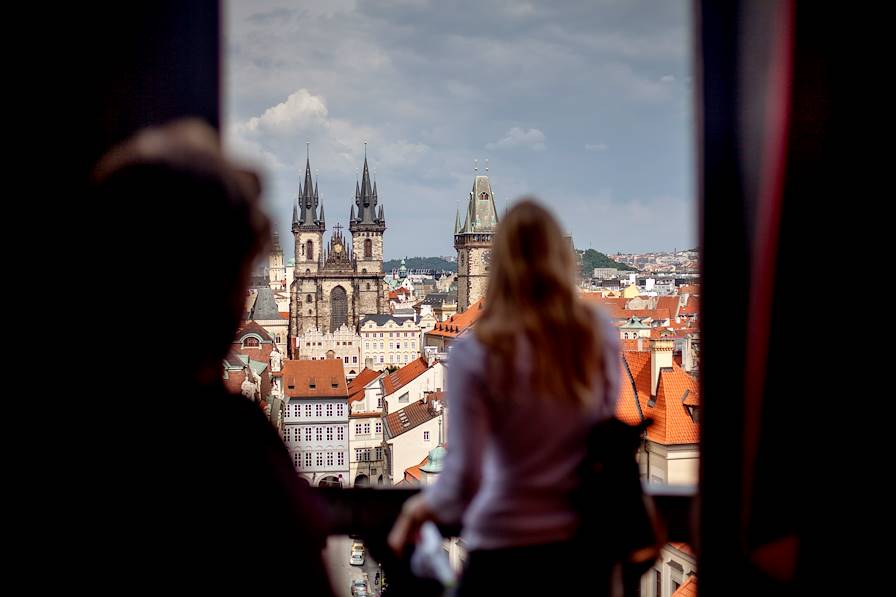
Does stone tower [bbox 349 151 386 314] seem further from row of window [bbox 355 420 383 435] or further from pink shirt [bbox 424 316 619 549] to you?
pink shirt [bbox 424 316 619 549]

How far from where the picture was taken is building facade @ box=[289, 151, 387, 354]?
123 ft

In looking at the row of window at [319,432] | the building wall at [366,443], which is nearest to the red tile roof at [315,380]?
the row of window at [319,432]

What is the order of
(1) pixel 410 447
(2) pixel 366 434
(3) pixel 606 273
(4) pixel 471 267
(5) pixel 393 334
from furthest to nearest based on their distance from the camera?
1. (3) pixel 606 273
2. (4) pixel 471 267
3. (5) pixel 393 334
4. (2) pixel 366 434
5. (1) pixel 410 447

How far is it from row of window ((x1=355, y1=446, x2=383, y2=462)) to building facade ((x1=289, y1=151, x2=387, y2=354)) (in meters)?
23.0

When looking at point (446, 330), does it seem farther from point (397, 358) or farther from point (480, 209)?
point (480, 209)

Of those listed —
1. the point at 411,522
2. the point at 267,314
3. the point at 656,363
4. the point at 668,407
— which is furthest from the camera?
the point at 267,314

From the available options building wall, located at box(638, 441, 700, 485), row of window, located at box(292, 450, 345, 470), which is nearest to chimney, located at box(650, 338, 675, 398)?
building wall, located at box(638, 441, 700, 485)

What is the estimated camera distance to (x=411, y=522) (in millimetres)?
959

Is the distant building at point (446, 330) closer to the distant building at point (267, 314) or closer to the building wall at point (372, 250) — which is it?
the distant building at point (267, 314)

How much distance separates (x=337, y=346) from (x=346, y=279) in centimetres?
886
